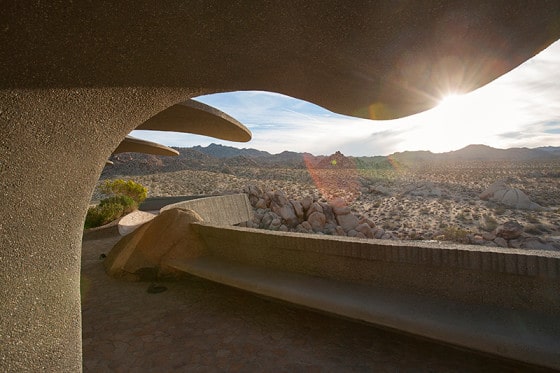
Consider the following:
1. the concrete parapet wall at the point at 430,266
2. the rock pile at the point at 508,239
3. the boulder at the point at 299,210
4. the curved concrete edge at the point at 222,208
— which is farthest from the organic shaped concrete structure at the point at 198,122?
the rock pile at the point at 508,239

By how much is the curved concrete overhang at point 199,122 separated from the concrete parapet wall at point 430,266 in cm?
232

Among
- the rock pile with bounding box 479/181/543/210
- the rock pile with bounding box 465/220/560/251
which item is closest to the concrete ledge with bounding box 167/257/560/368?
the rock pile with bounding box 465/220/560/251

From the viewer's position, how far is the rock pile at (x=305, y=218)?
14.4 meters

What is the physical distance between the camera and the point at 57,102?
191 centimetres

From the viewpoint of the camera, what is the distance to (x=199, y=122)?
6.29 meters

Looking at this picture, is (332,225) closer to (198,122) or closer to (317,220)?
(317,220)

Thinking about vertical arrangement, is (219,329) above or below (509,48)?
below

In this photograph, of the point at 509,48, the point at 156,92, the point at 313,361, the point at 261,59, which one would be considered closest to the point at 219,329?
the point at 313,361

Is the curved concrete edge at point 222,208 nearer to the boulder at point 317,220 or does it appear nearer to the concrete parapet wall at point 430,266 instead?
the boulder at point 317,220

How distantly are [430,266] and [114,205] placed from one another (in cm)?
1184

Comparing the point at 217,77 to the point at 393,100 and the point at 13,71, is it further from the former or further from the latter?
the point at 393,100

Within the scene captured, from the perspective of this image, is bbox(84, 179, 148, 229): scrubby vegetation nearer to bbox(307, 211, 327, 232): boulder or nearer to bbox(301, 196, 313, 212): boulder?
bbox(301, 196, 313, 212): boulder

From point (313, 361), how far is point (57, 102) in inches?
127

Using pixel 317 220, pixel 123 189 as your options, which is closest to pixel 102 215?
pixel 123 189
